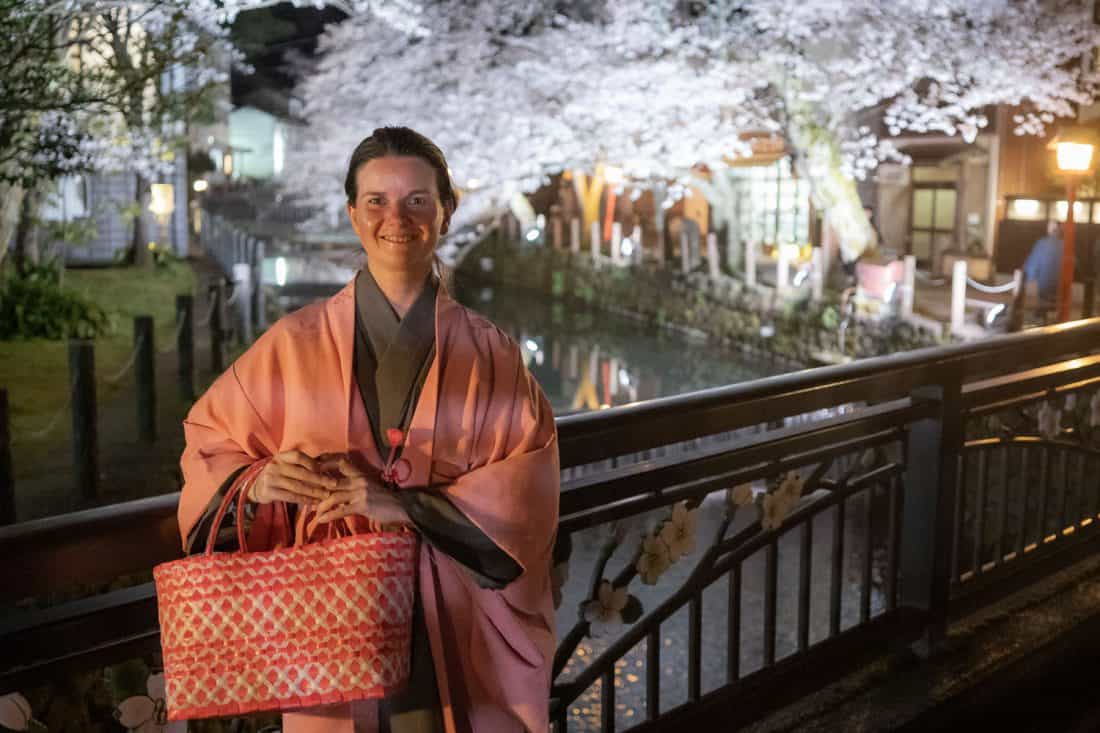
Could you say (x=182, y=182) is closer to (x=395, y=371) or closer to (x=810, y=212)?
(x=810, y=212)

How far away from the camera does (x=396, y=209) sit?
207 cm

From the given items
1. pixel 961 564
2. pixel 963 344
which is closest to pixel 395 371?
pixel 963 344

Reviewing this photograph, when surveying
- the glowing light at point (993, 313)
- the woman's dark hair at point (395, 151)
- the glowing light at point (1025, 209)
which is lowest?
the glowing light at point (993, 313)

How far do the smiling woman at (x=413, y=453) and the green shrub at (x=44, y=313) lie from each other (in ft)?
48.7

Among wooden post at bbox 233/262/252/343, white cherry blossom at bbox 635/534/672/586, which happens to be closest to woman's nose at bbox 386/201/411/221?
white cherry blossom at bbox 635/534/672/586

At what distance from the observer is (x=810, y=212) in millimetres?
26234

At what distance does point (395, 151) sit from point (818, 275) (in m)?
18.3

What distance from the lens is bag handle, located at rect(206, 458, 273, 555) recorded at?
6.19ft

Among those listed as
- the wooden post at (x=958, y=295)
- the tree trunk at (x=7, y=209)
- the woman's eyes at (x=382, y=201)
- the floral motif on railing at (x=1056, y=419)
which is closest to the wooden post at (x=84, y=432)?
the tree trunk at (x=7, y=209)

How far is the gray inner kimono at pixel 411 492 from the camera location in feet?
6.46

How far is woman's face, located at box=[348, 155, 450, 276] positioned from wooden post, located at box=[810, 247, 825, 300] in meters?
17.8

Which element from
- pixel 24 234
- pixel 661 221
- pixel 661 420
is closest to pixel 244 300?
pixel 24 234

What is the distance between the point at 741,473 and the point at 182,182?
25380 mm

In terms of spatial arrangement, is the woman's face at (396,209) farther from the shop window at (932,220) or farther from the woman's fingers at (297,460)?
the shop window at (932,220)
